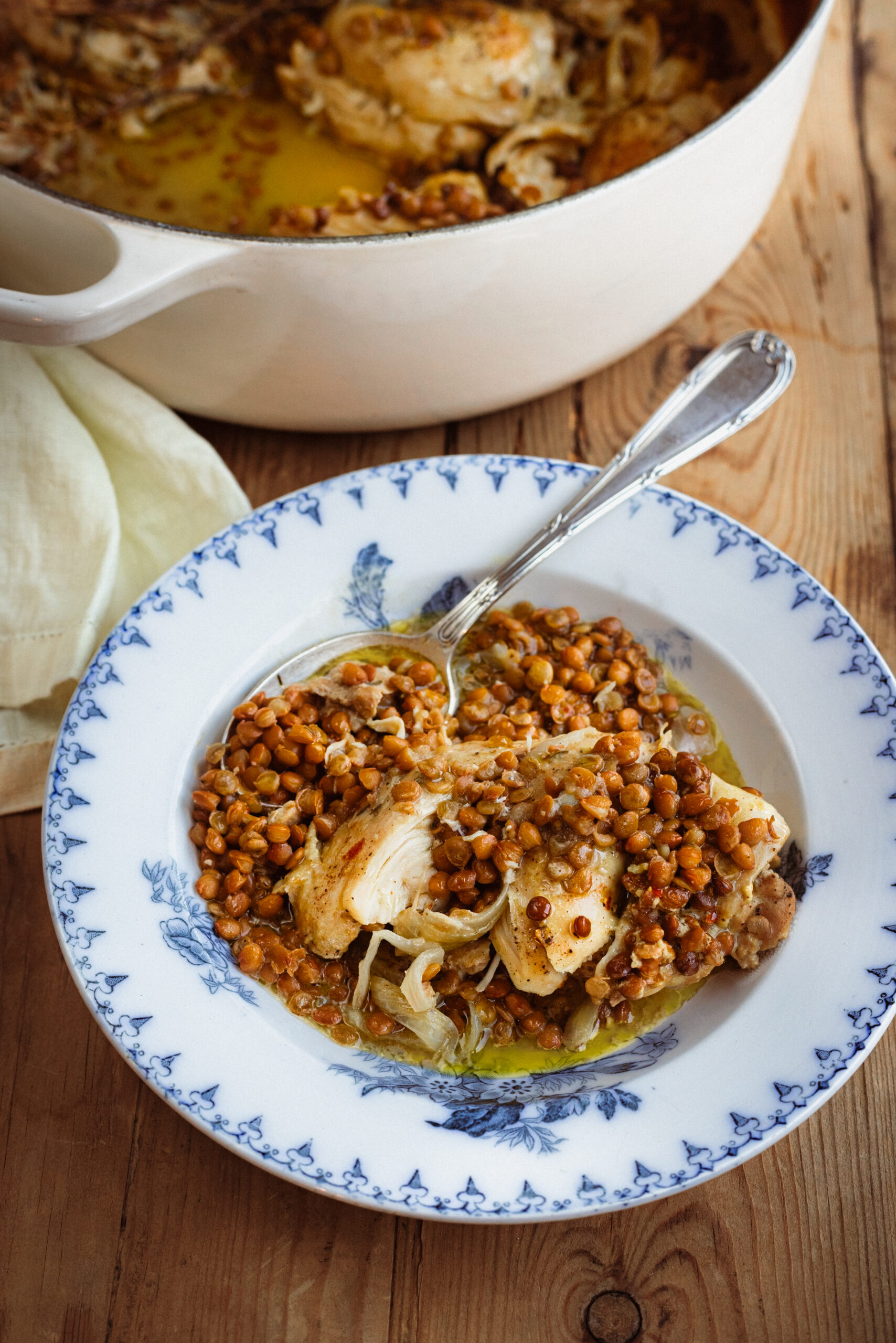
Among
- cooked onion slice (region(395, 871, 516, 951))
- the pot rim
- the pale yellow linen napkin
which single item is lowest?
cooked onion slice (region(395, 871, 516, 951))

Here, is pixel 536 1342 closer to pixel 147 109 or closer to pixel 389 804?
pixel 389 804

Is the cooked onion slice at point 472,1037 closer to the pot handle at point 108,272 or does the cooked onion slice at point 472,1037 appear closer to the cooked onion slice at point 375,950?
the cooked onion slice at point 375,950

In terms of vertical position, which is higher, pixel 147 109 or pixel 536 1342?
pixel 147 109

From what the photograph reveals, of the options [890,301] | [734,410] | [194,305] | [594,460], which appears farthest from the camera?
[890,301]

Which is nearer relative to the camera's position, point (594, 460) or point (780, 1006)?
point (780, 1006)

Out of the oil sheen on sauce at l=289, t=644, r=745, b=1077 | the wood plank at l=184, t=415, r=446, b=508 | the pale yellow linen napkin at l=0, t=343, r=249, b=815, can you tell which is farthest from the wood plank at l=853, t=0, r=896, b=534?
the pale yellow linen napkin at l=0, t=343, r=249, b=815

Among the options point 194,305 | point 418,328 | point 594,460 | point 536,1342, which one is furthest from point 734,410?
point 536,1342

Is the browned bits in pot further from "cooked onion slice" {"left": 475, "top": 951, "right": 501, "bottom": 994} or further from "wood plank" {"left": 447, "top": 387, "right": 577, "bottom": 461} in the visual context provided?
"wood plank" {"left": 447, "top": 387, "right": 577, "bottom": 461}

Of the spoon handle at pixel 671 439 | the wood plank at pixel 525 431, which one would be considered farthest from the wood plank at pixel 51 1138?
the wood plank at pixel 525 431
